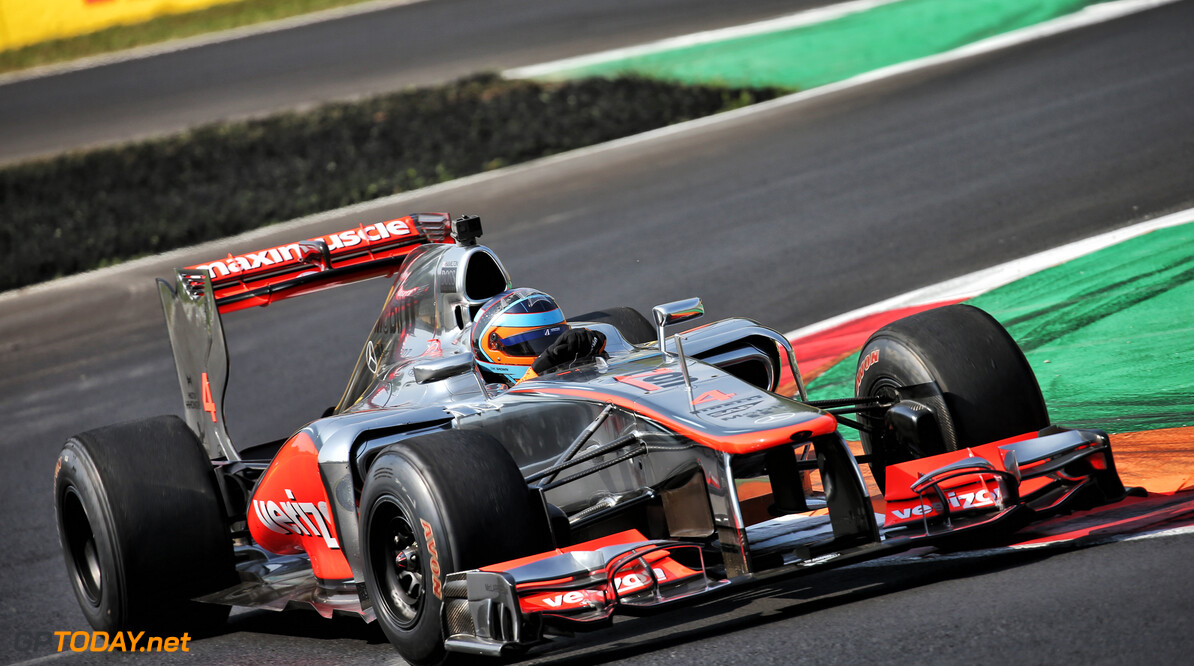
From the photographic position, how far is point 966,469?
530 centimetres

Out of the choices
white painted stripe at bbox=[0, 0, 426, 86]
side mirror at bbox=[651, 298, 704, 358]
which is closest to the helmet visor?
side mirror at bbox=[651, 298, 704, 358]

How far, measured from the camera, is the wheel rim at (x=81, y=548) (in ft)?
23.4

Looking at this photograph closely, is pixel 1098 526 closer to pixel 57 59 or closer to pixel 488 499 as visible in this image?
pixel 488 499

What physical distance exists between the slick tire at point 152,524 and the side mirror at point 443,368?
1.35 m

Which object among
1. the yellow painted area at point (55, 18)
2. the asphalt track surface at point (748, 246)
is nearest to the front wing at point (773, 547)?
the asphalt track surface at point (748, 246)

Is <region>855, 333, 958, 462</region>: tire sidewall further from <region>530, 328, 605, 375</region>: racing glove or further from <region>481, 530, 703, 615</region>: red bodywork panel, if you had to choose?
<region>481, 530, 703, 615</region>: red bodywork panel

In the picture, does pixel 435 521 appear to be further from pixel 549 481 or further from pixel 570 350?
pixel 570 350

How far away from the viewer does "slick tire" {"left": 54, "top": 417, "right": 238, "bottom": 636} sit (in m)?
6.51

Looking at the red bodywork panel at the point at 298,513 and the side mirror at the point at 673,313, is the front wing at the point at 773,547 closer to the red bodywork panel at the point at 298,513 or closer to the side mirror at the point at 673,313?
the side mirror at the point at 673,313

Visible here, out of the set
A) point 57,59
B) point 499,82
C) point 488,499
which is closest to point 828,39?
point 499,82

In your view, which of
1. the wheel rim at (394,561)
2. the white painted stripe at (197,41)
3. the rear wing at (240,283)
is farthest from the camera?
the white painted stripe at (197,41)

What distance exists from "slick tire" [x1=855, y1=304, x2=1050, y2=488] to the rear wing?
3.01 metres

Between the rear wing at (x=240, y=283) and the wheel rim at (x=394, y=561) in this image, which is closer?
the wheel rim at (x=394, y=561)

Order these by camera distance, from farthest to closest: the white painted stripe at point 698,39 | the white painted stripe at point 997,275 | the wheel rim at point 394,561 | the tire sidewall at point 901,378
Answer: the white painted stripe at point 698,39 < the white painted stripe at point 997,275 < the tire sidewall at point 901,378 < the wheel rim at point 394,561
